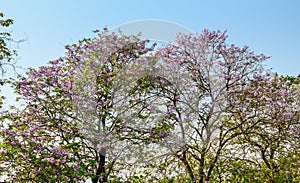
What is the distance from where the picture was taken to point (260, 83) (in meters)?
7.74

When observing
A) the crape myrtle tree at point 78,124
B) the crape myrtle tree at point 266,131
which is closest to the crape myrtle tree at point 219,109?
the crape myrtle tree at point 266,131

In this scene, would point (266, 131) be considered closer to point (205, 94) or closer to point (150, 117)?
point (205, 94)

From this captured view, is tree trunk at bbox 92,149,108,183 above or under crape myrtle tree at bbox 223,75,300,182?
under

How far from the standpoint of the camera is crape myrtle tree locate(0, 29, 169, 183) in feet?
20.6

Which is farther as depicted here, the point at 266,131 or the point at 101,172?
the point at 266,131

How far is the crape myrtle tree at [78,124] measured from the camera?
20.6ft

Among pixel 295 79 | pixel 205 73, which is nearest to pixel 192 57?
pixel 205 73

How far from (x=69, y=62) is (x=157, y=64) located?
196cm

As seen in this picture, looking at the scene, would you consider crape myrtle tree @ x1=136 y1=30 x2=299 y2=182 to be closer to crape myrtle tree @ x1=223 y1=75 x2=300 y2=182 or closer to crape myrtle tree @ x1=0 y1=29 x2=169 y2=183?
crape myrtle tree @ x1=223 y1=75 x2=300 y2=182

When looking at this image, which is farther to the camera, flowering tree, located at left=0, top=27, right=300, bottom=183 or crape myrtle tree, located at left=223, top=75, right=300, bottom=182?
crape myrtle tree, located at left=223, top=75, right=300, bottom=182

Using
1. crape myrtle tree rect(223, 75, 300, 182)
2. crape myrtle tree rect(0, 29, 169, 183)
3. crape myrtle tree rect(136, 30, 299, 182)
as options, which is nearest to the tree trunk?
crape myrtle tree rect(0, 29, 169, 183)

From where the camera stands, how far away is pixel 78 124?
21.5 ft

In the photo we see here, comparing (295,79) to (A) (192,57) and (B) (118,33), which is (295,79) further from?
(B) (118,33)

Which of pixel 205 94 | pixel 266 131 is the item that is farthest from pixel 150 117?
pixel 266 131
